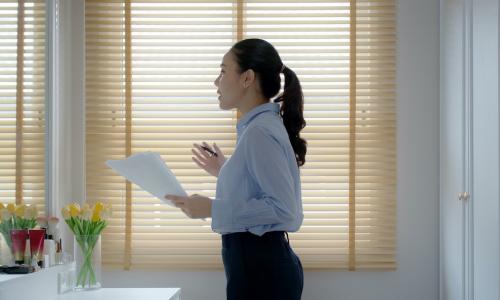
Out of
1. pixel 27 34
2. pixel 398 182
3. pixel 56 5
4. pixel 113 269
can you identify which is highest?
pixel 56 5

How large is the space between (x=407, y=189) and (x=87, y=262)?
5.91 ft

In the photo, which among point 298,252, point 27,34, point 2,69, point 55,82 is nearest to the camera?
point 2,69

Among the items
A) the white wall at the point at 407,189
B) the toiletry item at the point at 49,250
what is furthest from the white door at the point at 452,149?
the toiletry item at the point at 49,250

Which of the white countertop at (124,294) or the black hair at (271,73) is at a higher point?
the black hair at (271,73)

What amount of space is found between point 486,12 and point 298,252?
1.60 m

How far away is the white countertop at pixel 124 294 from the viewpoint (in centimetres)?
311

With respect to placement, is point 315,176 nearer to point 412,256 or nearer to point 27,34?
point 412,256

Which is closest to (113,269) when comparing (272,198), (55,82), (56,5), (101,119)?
(101,119)

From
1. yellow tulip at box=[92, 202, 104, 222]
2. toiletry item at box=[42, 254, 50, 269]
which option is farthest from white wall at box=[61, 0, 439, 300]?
toiletry item at box=[42, 254, 50, 269]

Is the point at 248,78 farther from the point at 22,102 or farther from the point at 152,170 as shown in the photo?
the point at 22,102

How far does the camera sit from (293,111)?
2.46m

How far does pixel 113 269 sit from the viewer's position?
13.5 ft

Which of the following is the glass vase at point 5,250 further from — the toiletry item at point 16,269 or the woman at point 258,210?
the woman at point 258,210

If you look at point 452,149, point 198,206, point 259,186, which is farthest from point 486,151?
point 198,206
